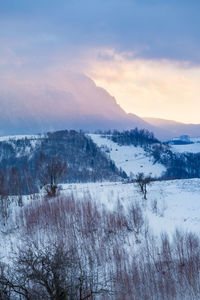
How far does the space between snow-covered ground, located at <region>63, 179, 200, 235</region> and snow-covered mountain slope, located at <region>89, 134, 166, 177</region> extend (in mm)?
69242

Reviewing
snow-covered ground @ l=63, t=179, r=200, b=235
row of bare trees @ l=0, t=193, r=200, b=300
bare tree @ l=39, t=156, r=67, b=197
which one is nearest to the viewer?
row of bare trees @ l=0, t=193, r=200, b=300

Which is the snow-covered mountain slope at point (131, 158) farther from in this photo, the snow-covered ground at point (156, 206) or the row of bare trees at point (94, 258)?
the row of bare trees at point (94, 258)

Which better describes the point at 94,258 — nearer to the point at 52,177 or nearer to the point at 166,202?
the point at 166,202

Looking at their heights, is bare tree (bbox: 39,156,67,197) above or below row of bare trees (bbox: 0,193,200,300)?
above

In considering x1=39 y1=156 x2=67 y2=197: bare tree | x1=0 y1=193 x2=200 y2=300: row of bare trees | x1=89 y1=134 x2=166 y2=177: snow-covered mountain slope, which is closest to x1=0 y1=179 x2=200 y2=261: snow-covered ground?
x1=0 y1=193 x2=200 y2=300: row of bare trees

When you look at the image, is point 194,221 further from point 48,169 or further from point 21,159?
point 21,159

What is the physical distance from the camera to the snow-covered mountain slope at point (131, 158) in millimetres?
105762

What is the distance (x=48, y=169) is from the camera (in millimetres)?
26531

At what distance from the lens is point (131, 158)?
12269 centimetres

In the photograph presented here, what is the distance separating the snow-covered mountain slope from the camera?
10576 cm

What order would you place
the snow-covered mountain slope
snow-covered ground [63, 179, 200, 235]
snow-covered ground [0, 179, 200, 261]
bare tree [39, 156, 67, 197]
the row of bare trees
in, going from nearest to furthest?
the row of bare trees → snow-covered ground [0, 179, 200, 261] → snow-covered ground [63, 179, 200, 235] → bare tree [39, 156, 67, 197] → the snow-covered mountain slope

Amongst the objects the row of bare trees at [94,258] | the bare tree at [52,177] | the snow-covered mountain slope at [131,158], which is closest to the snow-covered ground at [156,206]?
the row of bare trees at [94,258]

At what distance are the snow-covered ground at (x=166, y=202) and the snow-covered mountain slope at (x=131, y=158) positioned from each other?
227 feet

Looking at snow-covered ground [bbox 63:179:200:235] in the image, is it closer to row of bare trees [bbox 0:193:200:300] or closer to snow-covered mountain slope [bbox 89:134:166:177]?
row of bare trees [bbox 0:193:200:300]
